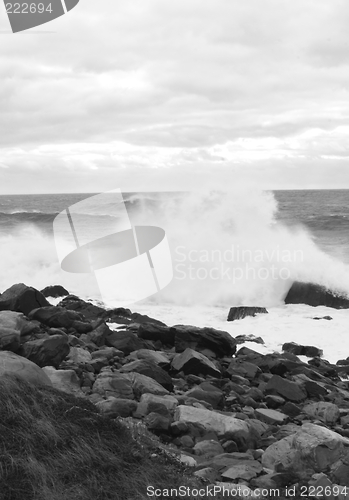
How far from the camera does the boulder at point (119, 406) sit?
A: 5.73 metres

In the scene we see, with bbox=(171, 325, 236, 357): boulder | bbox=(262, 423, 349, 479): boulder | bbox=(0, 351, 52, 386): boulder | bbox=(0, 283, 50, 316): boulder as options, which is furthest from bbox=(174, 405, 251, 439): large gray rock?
bbox=(0, 283, 50, 316): boulder

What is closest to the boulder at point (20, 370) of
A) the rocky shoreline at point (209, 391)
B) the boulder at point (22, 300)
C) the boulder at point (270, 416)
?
the rocky shoreline at point (209, 391)

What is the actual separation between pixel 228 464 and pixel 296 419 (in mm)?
2307

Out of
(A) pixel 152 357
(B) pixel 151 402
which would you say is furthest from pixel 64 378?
(A) pixel 152 357

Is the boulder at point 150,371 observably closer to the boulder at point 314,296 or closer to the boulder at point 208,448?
the boulder at point 208,448

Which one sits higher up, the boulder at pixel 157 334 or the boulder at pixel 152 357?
the boulder at pixel 152 357

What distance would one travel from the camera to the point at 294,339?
12.9 meters

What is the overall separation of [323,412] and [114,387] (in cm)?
288

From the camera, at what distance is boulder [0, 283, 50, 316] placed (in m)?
10.6

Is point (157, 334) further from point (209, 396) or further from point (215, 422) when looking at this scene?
point (215, 422)

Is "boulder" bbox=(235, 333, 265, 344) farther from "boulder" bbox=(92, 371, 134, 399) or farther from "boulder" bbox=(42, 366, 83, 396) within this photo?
"boulder" bbox=(42, 366, 83, 396)

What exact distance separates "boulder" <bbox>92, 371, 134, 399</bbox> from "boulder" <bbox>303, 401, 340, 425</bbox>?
2510mm

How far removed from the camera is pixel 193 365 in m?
8.38

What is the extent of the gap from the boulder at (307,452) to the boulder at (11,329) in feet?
11.7
